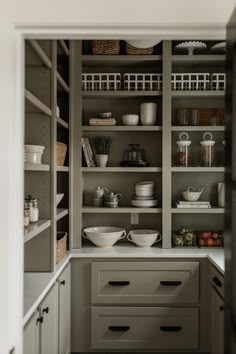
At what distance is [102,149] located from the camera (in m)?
3.73

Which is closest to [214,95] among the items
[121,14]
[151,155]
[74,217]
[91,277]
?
[151,155]

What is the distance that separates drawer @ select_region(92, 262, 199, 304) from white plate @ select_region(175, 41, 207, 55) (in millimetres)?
1743

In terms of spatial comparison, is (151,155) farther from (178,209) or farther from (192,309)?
(192,309)

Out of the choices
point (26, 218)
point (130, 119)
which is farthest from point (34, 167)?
point (130, 119)

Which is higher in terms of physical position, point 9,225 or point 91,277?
point 9,225

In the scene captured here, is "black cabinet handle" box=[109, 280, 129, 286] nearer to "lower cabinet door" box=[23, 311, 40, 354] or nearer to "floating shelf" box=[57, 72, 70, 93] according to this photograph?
"lower cabinet door" box=[23, 311, 40, 354]

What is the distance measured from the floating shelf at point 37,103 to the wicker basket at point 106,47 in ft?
3.51

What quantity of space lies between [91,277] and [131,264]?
0.33 m

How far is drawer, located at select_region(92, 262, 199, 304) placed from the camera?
3.38 metres

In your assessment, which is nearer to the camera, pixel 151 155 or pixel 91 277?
pixel 91 277

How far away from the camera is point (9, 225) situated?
55.6 inches

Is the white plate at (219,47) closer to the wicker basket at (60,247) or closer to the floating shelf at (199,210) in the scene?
the floating shelf at (199,210)

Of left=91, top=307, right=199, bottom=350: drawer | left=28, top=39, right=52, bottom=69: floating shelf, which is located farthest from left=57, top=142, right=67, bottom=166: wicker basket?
left=91, top=307, right=199, bottom=350: drawer

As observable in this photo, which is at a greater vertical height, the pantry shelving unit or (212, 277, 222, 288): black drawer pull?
the pantry shelving unit
